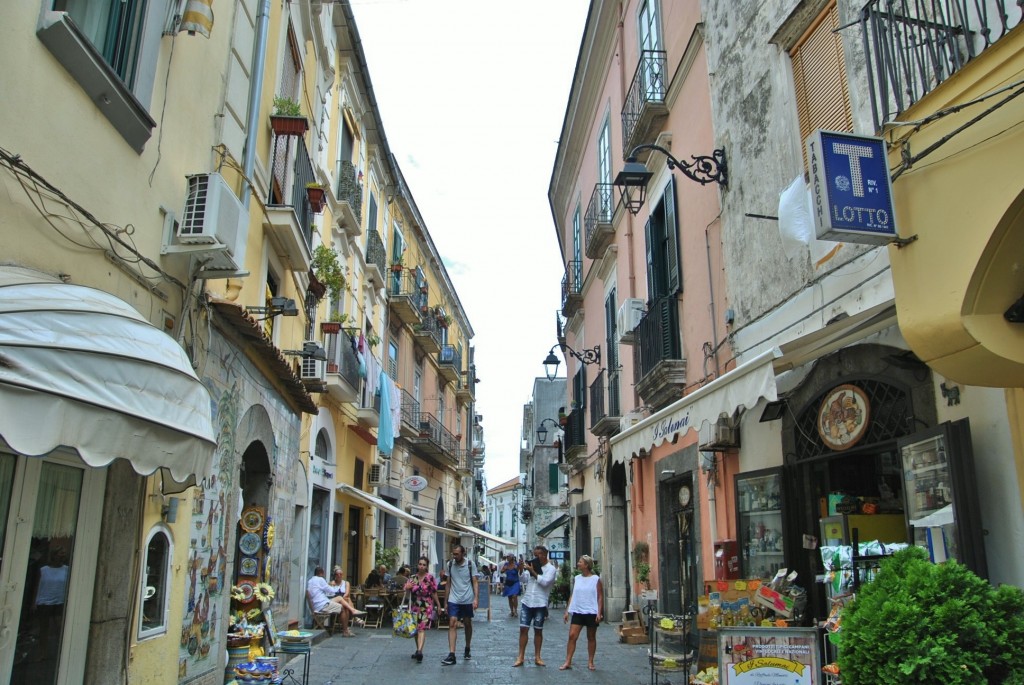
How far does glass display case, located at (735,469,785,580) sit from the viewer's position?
311 inches

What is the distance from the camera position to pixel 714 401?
23.5 feet

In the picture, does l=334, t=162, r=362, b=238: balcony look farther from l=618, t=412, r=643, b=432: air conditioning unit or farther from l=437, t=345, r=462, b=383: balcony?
l=437, t=345, r=462, b=383: balcony

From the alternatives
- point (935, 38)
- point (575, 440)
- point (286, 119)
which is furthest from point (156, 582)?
point (575, 440)

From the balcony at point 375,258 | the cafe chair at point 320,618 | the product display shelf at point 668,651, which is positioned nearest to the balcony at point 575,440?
the balcony at point 375,258

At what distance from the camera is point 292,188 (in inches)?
426

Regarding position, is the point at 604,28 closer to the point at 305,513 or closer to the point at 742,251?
the point at 742,251

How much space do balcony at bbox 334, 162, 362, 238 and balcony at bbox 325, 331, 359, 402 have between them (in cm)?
227

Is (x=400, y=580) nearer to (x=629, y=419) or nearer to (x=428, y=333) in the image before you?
(x=629, y=419)

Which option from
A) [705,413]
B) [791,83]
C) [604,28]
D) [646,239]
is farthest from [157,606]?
[604,28]

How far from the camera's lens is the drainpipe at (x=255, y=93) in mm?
8789

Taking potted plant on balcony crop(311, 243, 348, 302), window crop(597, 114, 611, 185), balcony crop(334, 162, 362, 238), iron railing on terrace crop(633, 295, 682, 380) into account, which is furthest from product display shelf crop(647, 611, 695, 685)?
balcony crop(334, 162, 362, 238)

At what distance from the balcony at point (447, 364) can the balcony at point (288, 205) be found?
18.1 m

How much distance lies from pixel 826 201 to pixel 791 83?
3644 millimetres

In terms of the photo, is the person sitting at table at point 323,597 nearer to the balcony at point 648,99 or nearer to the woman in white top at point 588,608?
the woman in white top at point 588,608
